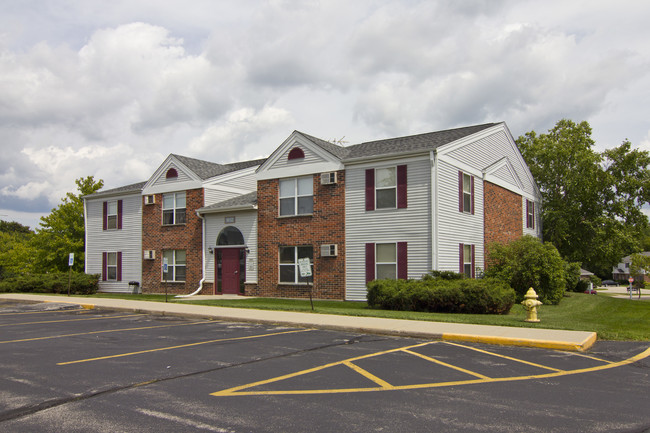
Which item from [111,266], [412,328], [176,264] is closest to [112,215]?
[111,266]

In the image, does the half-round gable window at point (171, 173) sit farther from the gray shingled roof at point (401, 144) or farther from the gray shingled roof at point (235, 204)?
the gray shingled roof at point (401, 144)

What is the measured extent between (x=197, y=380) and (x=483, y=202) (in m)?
18.3

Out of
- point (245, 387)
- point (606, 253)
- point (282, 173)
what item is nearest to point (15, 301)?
point (282, 173)

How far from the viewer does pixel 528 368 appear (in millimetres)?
8078

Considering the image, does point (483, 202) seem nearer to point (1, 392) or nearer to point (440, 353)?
point (440, 353)

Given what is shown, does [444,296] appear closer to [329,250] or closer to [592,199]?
[329,250]

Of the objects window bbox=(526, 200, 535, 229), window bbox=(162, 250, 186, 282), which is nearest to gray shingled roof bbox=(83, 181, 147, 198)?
window bbox=(162, 250, 186, 282)

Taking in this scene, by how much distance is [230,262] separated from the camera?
952 inches

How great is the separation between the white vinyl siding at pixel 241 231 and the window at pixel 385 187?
19.2 ft

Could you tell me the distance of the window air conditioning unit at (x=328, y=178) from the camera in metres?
21.1

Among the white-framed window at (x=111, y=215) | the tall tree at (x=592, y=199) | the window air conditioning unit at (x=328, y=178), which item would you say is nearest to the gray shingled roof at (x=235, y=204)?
the window air conditioning unit at (x=328, y=178)

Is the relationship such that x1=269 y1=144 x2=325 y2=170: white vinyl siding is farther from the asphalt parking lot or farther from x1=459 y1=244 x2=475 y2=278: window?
the asphalt parking lot

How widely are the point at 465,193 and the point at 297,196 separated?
22.9 ft

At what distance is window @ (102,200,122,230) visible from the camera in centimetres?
2902
